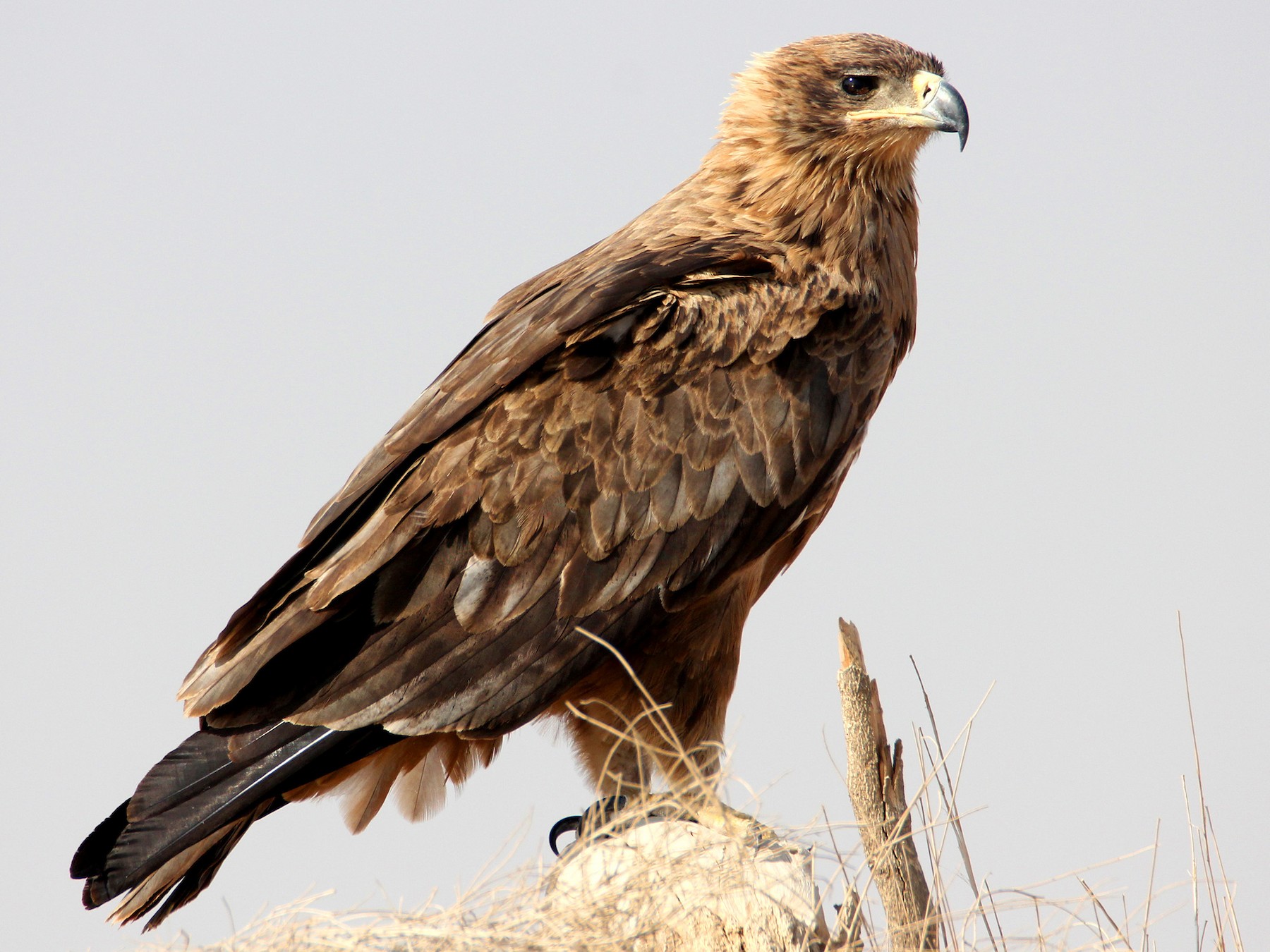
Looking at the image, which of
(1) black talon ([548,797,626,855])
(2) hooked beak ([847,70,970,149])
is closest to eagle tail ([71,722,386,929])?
(1) black talon ([548,797,626,855])

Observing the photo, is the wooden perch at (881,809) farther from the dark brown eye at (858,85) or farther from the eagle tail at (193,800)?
the dark brown eye at (858,85)

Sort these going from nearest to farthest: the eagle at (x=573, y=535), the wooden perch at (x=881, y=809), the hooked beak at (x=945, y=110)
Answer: the wooden perch at (x=881, y=809)
the eagle at (x=573, y=535)
the hooked beak at (x=945, y=110)

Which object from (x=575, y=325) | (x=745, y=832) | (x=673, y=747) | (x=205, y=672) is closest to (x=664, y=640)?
(x=673, y=747)

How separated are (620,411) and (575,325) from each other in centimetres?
33

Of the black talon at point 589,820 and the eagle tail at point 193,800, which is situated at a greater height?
the eagle tail at point 193,800

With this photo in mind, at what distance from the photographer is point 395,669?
449 cm

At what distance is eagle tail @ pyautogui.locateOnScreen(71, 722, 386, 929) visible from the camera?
4.32 meters

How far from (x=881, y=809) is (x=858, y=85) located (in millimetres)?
2707

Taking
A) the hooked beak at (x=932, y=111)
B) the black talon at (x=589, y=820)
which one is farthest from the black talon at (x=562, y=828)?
the hooked beak at (x=932, y=111)

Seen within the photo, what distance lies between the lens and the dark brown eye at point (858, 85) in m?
5.30

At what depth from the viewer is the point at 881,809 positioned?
4.39 metres

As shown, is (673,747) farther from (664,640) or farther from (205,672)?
(205,672)

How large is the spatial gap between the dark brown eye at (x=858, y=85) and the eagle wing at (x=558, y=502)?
0.88 m

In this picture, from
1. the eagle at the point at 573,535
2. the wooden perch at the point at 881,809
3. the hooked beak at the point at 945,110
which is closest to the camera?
the wooden perch at the point at 881,809
